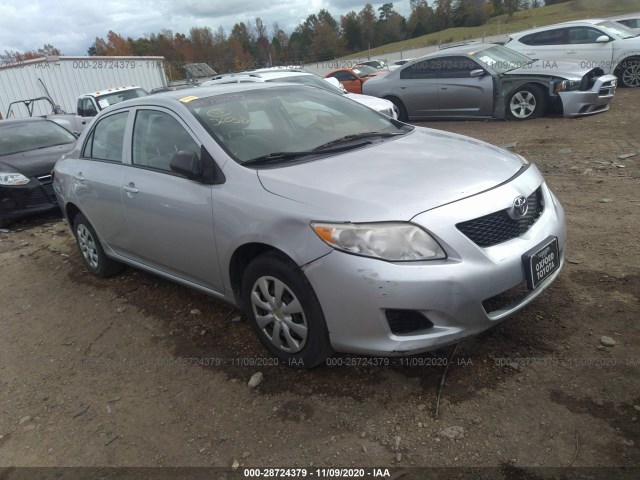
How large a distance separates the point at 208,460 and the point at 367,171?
1.74 metres

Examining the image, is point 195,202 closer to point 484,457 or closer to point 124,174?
point 124,174

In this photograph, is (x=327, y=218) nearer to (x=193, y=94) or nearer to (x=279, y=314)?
(x=279, y=314)

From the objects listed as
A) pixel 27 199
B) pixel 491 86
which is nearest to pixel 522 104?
pixel 491 86

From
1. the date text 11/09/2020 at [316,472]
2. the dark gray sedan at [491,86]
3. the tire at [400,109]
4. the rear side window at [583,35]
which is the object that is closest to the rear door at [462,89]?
the dark gray sedan at [491,86]

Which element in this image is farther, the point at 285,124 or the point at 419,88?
the point at 419,88

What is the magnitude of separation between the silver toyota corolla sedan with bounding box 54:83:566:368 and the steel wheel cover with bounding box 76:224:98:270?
84 cm

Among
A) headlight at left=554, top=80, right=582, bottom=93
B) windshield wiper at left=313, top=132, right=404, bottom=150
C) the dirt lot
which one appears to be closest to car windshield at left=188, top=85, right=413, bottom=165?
windshield wiper at left=313, top=132, right=404, bottom=150

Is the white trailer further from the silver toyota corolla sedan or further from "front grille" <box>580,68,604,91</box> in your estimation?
the silver toyota corolla sedan

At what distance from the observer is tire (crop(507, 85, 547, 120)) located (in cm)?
934

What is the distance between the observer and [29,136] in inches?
323

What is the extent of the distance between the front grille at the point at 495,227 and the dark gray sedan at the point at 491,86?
7446mm

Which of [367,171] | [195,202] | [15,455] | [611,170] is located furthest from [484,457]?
[611,170]

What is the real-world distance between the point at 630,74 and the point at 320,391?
11905 mm

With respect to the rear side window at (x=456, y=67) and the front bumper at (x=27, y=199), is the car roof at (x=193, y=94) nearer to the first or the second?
the front bumper at (x=27, y=199)
